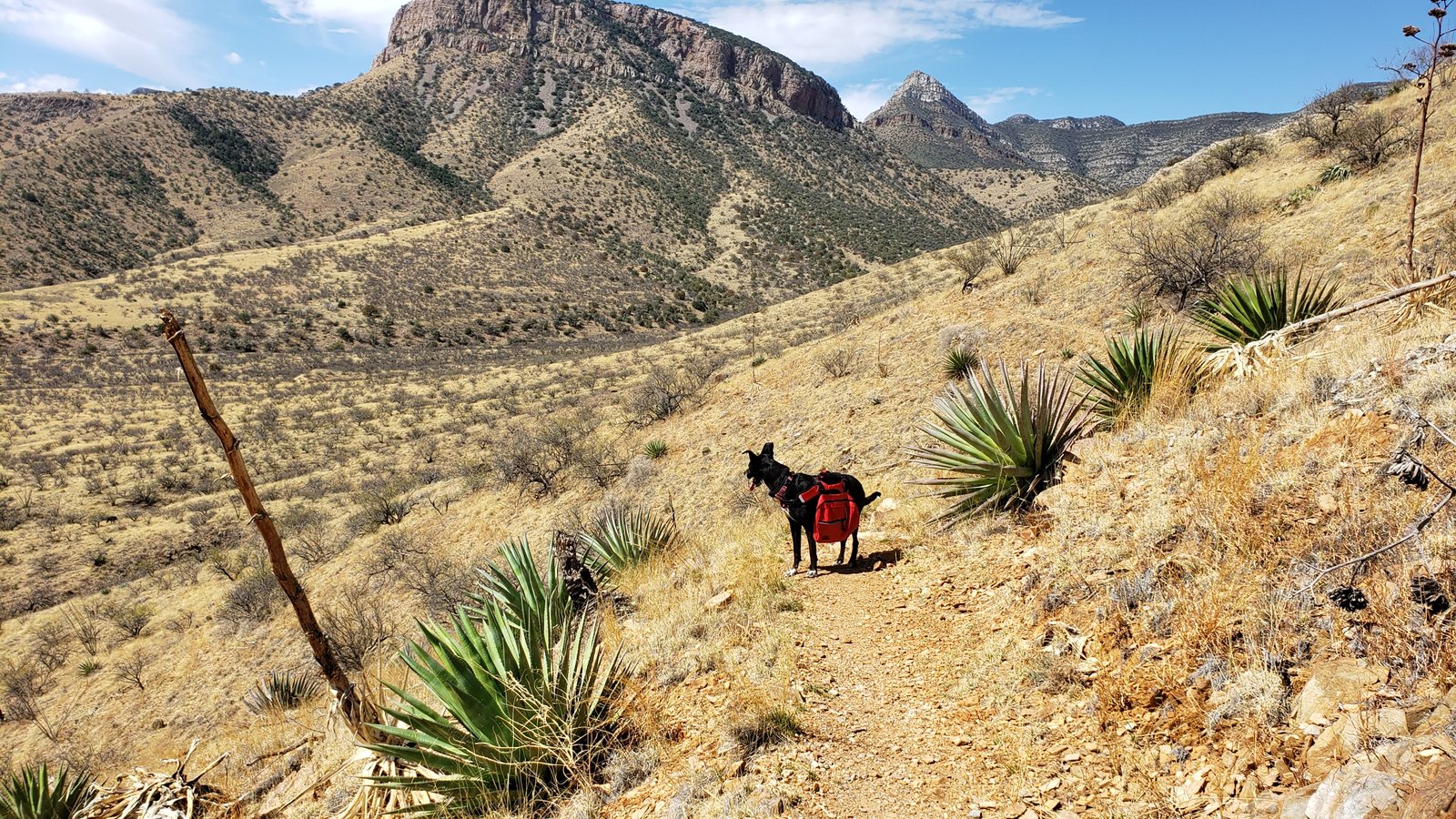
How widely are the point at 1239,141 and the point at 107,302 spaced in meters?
60.0

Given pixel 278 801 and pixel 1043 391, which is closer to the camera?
pixel 278 801

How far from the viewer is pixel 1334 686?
244cm

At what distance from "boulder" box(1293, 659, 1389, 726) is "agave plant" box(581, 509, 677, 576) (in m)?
5.95

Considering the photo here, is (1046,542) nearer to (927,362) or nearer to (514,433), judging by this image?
(927,362)

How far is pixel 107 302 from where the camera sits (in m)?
41.2

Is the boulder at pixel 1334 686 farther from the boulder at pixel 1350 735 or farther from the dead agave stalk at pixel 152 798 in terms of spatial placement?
the dead agave stalk at pixel 152 798

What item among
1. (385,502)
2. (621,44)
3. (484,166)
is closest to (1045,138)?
(621,44)

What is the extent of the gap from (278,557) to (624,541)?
4.50 m

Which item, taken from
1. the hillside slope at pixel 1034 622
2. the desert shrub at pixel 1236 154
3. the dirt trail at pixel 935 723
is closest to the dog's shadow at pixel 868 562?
the hillside slope at pixel 1034 622

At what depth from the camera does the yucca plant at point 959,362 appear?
35.3ft

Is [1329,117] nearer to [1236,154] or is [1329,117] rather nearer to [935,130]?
[1236,154]

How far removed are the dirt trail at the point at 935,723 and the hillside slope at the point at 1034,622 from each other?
0.7 inches

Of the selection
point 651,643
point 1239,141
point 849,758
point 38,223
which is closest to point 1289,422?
point 849,758

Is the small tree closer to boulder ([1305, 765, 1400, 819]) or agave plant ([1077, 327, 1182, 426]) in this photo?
agave plant ([1077, 327, 1182, 426])
